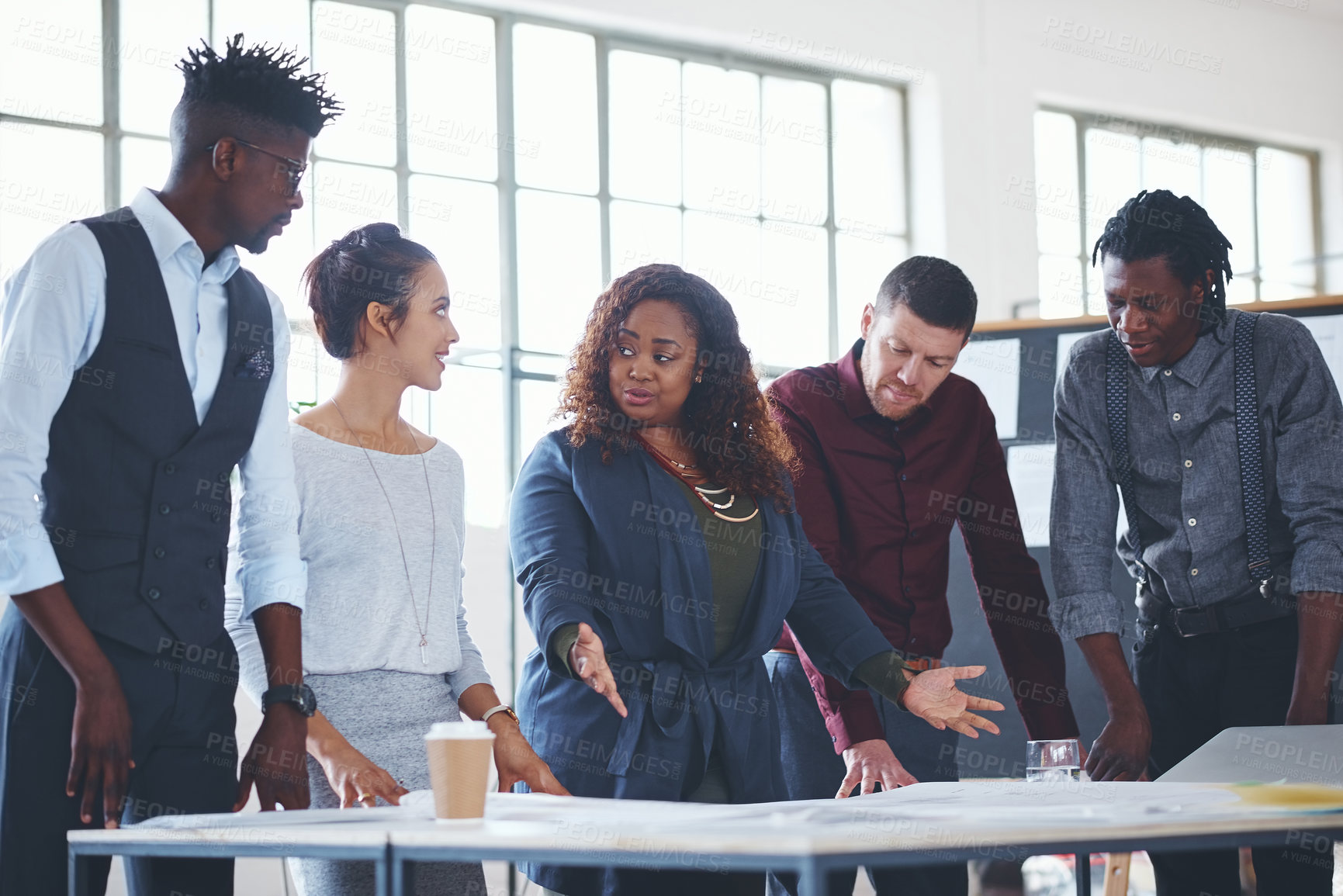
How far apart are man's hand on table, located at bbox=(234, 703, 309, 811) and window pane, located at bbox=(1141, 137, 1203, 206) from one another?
229 inches

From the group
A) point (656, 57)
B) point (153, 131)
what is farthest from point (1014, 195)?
point (153, 131)

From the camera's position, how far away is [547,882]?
5.22ft

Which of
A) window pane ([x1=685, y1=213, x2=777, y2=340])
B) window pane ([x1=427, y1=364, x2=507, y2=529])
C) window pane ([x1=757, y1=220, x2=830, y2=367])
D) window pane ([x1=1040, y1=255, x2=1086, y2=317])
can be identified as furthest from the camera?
window pane ([x1=1040, y1=255, x2=1086, y2=317])

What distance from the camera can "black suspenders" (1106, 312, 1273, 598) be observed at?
2043 millimetres

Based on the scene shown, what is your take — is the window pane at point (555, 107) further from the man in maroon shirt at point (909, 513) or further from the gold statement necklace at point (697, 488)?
the gold statement necklace at point (697, 488)

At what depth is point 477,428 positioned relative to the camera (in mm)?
5000

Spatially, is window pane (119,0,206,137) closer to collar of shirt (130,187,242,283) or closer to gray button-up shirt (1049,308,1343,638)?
collar of shirt (130,187,242,283)

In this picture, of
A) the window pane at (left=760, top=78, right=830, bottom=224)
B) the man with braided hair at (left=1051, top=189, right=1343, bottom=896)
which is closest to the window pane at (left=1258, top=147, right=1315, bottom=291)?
the window pane at (left=760, top=78, right=830, bottom=224)

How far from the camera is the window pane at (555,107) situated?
17.0ft

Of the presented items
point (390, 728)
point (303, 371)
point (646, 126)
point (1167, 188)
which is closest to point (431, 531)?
point (390, 728)

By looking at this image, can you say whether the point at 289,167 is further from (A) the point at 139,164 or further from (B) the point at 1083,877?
(A) the point at 139,164

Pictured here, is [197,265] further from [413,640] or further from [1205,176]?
[1205,176]

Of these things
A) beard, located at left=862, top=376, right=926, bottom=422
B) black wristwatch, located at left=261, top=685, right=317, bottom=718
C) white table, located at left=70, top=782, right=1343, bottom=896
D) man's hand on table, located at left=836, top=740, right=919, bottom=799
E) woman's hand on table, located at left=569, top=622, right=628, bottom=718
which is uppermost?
beard, located at left=862, top=376, right=926, bottom=422

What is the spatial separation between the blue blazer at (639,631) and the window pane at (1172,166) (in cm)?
535
